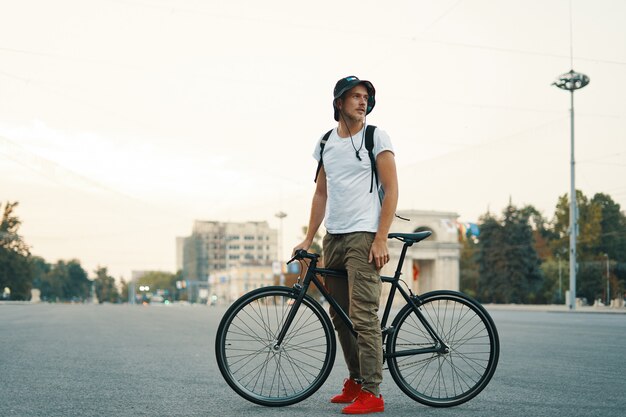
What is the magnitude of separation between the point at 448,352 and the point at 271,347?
1.15 metres

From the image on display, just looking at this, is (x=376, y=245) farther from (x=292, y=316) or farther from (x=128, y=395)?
(x=128, y=395)

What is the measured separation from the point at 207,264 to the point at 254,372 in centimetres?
18399

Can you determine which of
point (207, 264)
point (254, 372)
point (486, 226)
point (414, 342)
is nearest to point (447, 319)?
point (414, 342)

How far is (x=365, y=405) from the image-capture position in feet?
14.9

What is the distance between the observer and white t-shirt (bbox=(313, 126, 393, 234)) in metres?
4.76

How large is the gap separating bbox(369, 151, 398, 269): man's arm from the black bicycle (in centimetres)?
15

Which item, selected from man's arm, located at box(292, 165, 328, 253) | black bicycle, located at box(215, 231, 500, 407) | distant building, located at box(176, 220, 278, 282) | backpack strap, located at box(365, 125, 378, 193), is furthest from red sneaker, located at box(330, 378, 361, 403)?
distant building, located at box(176, 220, 278, 282)

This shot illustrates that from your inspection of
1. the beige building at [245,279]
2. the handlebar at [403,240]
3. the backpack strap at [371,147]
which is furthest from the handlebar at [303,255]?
the beige building at [245,279]

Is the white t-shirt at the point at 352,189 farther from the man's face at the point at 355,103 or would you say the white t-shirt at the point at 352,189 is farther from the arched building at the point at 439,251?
the arched building at the point at 439,251

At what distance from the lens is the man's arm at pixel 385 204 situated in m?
4.64

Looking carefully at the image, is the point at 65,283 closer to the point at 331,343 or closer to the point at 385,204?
the point at 331,343

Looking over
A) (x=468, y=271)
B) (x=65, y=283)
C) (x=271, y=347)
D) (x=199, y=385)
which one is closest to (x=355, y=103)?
(x=271, y=347)

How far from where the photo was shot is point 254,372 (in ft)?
16.2

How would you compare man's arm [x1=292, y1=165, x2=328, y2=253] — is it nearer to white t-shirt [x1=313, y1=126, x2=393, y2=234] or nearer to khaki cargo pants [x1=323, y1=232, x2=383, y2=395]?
white t-shirt [x1=313, y1=126, x2=393, y2=234]
